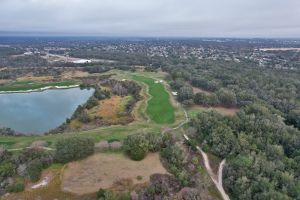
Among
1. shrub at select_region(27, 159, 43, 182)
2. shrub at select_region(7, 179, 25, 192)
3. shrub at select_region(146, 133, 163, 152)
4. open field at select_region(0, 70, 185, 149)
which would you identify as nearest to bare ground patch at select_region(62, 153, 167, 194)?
shrub at select_region(146, 133, 163, 152)

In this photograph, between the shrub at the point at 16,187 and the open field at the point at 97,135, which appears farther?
the open field at the point at 97,135

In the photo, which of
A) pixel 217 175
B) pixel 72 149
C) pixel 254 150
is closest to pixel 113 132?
pixel 72 149

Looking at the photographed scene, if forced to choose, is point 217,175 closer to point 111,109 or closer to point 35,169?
point 35,169

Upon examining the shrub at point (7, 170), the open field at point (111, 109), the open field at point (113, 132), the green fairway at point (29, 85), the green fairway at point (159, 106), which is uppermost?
the shrub at point (7, 170)

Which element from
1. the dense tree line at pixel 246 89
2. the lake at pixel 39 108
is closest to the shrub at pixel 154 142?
the lake at pixel 39 108

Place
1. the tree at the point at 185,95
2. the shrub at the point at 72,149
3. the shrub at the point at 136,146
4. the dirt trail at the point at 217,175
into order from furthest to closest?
the tree at the point at 185,95, the shrub at the point at 136,146, the shrub at the point at 72,149, the dirt trail at the point at 217,175

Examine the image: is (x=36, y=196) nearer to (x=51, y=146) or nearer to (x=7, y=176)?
(x=7, y=176)

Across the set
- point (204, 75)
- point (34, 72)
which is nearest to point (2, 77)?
point (34, 72)

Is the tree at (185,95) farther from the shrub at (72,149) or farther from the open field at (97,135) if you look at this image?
the shrub at (72,149)
